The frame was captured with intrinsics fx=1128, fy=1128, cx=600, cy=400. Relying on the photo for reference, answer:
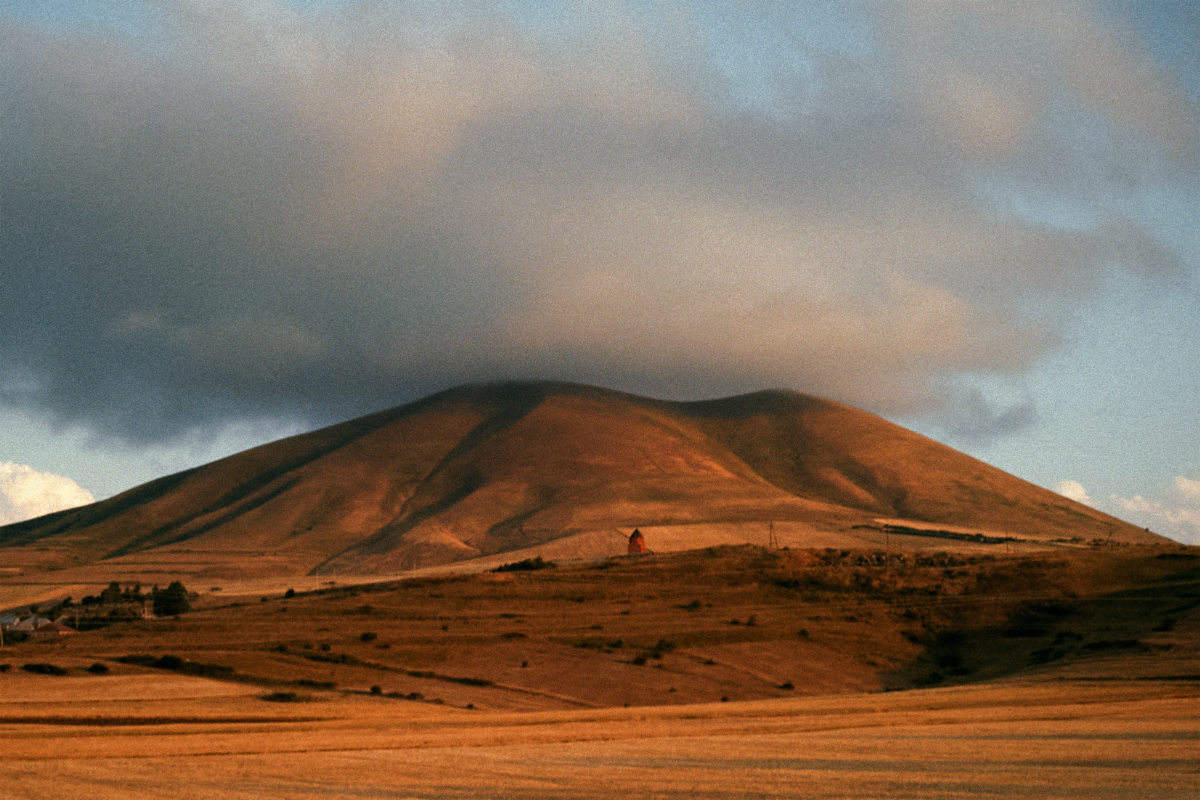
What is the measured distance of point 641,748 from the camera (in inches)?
1415

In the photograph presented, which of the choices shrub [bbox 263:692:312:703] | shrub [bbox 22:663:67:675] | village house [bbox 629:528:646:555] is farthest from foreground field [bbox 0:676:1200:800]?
village house [bbox 629:528:646:555]

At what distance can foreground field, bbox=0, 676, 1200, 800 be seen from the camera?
2714 centimetres

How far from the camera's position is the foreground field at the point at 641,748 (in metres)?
27.1

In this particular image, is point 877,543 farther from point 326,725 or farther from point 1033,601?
point 326,725

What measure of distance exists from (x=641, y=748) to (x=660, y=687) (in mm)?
34033

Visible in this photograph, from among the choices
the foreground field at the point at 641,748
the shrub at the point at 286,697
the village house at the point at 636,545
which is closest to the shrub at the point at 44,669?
the foreground field at the point at 641,748

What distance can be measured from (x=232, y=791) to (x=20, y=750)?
1253 centimetres

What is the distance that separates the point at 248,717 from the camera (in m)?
48.3

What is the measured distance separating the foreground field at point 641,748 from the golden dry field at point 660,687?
176 mm

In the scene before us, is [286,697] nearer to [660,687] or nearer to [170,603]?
[660,687]

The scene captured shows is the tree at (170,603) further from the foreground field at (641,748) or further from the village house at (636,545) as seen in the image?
the foreground field at (641,748)

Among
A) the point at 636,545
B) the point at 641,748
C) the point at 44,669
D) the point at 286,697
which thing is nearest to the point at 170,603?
the point at 44,669

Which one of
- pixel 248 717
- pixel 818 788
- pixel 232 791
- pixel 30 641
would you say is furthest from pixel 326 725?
pixel 30 641

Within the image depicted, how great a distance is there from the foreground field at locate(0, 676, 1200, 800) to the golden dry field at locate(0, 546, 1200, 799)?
0.58 ft
